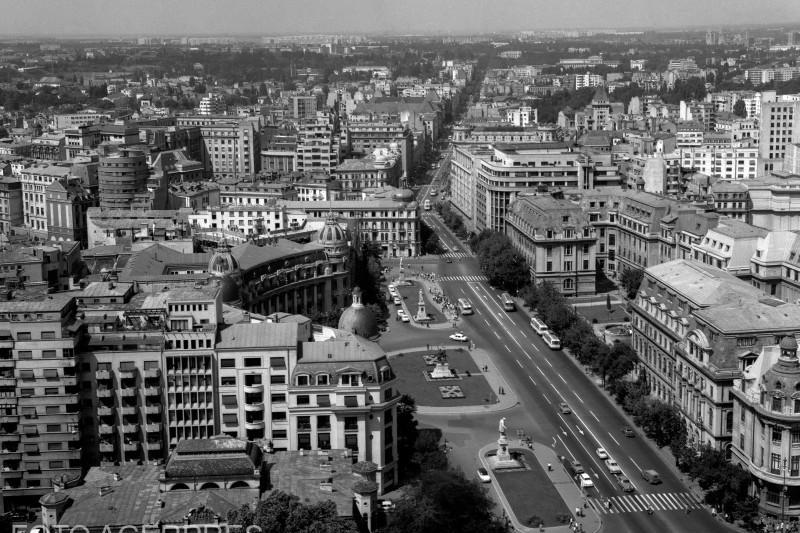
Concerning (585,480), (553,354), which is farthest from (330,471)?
(553,354)

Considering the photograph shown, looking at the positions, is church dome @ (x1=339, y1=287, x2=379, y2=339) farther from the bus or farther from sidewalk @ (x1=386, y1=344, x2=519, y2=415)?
the bus

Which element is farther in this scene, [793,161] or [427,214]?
[427,214]

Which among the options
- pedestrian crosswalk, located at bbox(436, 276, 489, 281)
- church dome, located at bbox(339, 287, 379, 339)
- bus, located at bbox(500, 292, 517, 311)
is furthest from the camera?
pedestrian crosswalk, located at bbox(436, 276, 489, 281)

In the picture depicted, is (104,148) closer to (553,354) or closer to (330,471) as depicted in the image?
(553,354)

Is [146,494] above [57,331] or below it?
below

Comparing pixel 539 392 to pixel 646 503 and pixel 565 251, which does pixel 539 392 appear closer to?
pixel 646 503

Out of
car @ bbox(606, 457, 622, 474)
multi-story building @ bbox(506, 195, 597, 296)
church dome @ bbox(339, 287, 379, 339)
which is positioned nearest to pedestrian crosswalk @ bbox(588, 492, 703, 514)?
car @ bbox(606, 457, 622, 474)
